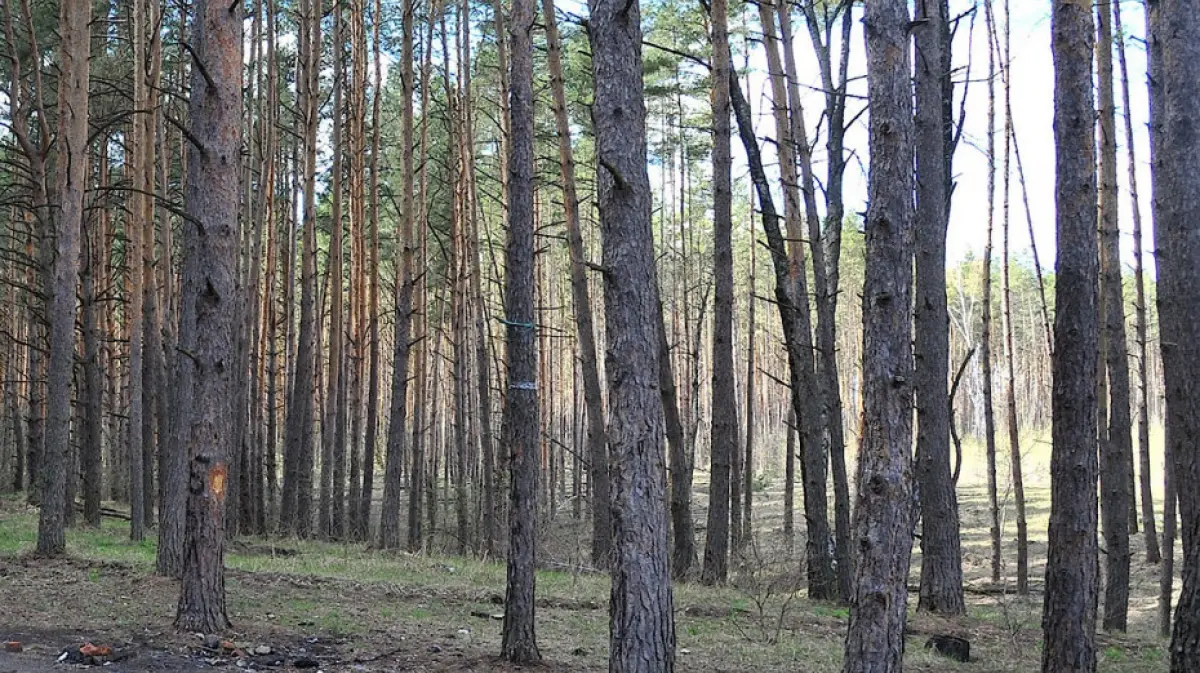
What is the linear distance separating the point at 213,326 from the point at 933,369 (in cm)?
708

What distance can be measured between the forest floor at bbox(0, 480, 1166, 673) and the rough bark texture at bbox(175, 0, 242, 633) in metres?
0.39

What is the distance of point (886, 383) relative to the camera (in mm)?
5176

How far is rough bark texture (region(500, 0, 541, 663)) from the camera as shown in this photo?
253 inches

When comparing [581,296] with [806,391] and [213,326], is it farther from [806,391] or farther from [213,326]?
[213,326]

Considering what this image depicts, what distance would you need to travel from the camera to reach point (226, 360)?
7043mm

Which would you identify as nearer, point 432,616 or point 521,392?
point 521,392

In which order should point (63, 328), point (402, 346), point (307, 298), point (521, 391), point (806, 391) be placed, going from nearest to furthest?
point (521, 391)
point (63, 328)
point (806, 391)
point (402, 346)
point (307, 298)

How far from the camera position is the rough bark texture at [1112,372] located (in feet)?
34.8

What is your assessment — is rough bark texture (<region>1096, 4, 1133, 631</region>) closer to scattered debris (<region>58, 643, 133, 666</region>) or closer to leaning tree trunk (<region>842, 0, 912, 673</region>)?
leaning tree trunk (<region>842, 0, 912, 673</region>)

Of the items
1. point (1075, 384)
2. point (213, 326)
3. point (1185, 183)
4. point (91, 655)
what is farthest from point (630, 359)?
point (1185, 183)

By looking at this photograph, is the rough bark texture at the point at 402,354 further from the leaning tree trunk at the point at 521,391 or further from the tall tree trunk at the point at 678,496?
the leaning tree trunk at the point at 521,391

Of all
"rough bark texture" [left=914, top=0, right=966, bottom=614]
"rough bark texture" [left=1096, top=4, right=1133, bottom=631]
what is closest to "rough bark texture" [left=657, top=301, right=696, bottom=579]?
"rough bark texture" [left=914, top=0, right=966, bottom=614]

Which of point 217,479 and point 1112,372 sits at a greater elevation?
point 1112,372

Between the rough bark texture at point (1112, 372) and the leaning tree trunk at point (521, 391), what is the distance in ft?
23.7
